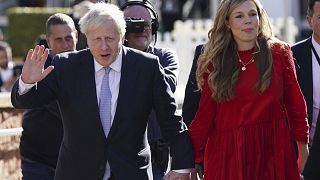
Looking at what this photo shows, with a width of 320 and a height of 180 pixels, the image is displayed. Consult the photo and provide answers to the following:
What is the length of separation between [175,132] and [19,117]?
290 centimetres

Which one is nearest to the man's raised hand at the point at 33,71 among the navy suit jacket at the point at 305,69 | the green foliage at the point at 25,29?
the navy suit jacket at the point at 305,69

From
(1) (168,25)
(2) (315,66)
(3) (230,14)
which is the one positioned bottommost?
(1) (168,25)

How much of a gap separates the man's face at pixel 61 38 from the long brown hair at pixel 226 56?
147 cm

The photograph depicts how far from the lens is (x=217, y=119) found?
614 cm

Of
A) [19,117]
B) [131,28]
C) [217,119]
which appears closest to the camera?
[217,119]

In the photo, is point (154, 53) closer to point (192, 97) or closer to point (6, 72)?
point (192, 97)

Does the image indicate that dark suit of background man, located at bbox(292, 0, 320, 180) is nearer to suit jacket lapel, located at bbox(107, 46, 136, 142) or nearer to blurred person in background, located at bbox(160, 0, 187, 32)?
suit jacket lapel, located at bbox(107, 46, 136, 142)

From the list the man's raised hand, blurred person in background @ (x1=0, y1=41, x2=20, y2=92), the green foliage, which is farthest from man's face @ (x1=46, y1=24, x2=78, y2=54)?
the green foliage

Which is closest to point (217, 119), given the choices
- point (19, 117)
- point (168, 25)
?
point (19, 117)

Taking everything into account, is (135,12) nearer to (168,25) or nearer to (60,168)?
(60,168)

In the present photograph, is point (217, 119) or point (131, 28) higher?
point (131, 28)

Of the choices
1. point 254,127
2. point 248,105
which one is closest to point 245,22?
point 248,105

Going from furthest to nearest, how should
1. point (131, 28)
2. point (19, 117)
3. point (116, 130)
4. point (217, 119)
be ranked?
1. point (19, 117)
2. point (131, 28)
3. point (217, 119)
4. point (116, 130)

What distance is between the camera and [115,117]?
5.74 meters
